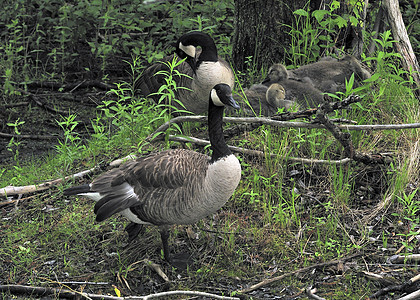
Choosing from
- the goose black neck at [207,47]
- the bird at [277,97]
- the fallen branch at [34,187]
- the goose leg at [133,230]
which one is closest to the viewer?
the goose leg at [133,230]

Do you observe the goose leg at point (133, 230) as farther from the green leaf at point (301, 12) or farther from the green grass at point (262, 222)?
the green leaf at point (301, 12)

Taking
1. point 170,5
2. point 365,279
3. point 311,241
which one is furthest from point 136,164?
point 170,5

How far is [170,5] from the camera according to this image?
9.88 meters

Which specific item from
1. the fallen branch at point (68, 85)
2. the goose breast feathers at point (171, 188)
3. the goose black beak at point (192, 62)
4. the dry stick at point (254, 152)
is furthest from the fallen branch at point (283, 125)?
the fallen branch at point (68, 85)

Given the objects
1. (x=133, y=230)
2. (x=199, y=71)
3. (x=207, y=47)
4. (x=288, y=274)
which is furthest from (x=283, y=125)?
(x=133, y=230)

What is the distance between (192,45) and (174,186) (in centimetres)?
241

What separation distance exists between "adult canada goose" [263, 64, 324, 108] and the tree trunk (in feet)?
3.93

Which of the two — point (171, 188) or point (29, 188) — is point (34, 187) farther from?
point (171, 188)

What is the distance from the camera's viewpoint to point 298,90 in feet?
21.7

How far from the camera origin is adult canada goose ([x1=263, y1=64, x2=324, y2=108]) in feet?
21.6

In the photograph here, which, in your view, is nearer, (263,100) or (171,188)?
(171,188)

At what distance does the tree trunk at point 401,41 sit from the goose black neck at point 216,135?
309 centimetres

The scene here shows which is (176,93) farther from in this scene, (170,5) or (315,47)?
(170,5)

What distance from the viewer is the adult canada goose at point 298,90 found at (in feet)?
21.6
